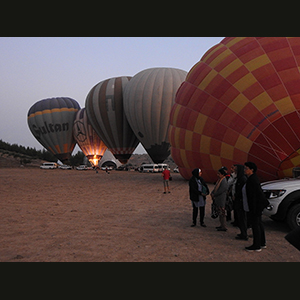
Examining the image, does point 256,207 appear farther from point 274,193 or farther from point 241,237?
point 274,193

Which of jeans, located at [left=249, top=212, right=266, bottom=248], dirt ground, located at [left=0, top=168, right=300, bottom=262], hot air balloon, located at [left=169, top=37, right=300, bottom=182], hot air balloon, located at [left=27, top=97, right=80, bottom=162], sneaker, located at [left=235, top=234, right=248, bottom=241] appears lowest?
dirt ground, located at [left=0, top=168, right=300, bottom=262]

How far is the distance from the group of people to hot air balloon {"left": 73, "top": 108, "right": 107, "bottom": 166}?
37.7m

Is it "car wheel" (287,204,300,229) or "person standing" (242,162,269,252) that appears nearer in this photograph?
"person standing" (242,162,269,252)

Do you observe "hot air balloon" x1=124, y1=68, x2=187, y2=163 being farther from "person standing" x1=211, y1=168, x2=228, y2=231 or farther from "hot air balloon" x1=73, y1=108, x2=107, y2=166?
"person standing" x1=211, y1=168, x2=228, y2=231

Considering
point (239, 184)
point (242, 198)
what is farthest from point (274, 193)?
point (242, 198)

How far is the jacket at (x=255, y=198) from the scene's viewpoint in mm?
4457

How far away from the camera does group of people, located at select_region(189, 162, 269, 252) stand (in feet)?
14.7

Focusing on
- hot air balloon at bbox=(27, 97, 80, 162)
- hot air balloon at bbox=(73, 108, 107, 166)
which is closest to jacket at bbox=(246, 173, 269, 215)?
hot air balloon at bbox=(73, 108, 107, 166)

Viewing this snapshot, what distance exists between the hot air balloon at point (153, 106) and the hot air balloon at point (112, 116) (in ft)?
15.1

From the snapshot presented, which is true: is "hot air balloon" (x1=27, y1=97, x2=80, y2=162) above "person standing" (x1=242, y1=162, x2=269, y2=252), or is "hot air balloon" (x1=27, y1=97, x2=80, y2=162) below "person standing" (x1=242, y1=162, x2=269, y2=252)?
above

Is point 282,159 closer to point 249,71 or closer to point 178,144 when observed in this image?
point 249,71

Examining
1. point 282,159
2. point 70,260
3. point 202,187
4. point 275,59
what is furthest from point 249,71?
point 70,260

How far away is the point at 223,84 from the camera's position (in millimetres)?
11789

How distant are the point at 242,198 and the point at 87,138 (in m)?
40.2
